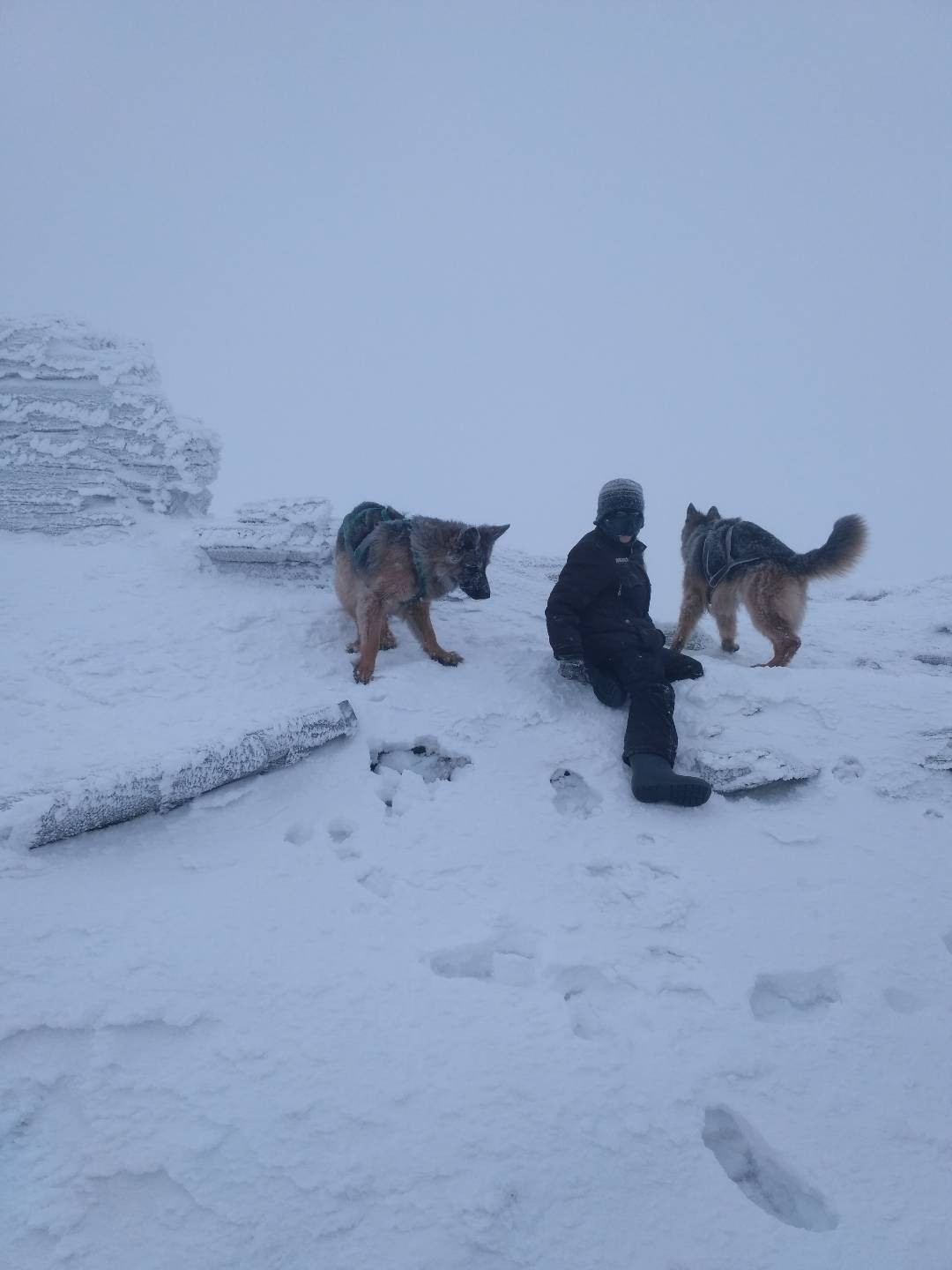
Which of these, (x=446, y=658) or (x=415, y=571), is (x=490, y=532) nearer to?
(x=415, y=571)

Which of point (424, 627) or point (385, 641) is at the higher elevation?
point (424, 627)

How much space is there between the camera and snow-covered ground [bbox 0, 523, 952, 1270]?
6.33ft

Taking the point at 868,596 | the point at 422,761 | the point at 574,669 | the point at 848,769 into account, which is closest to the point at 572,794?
the point at 422,761

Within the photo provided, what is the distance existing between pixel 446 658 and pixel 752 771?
2.31m

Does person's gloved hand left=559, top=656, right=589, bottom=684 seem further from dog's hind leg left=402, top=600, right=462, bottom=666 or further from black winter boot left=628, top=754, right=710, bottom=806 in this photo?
black winter boot left=628, top=754, right=710, bottom=806

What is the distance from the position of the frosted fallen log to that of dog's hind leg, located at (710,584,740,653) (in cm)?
398

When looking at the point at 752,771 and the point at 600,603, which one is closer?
the point at 752,771

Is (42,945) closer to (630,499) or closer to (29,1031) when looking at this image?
(29,1031)

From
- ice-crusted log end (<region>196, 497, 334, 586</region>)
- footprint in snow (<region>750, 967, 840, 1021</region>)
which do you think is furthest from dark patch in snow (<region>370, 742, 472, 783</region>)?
ice-crusted log end (<region>196, 497, 334, 586</region>)

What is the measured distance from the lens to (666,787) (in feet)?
11.8

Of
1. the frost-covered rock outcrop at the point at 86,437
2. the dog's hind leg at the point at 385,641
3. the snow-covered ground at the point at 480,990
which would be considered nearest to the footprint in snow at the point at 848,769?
the snow-covered ground at the point at 480,990

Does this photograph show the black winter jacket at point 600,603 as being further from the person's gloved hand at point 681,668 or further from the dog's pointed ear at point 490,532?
the dog's pointed ear at point 490,532

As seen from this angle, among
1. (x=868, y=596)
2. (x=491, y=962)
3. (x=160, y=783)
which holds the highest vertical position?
(x=868, y=596)

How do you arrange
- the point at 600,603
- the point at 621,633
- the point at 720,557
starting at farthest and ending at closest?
the point at 720,557
the point at 600,603
the point at 621,633
